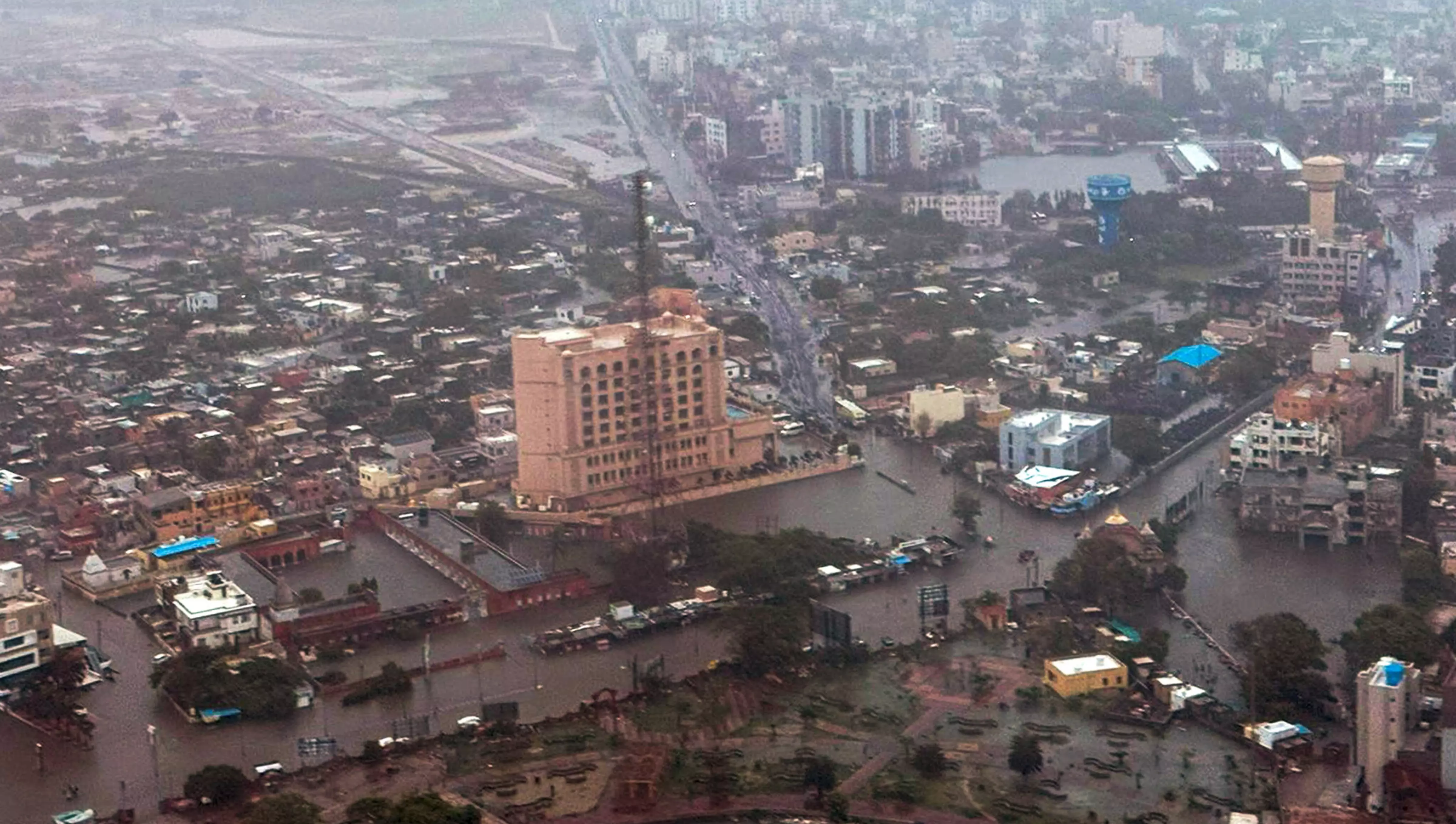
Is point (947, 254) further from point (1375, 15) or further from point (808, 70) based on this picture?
point (1375, 15)

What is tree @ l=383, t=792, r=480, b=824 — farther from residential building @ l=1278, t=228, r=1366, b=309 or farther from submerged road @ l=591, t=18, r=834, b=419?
residential building @ l=1278, t=228, r=1366, b=309

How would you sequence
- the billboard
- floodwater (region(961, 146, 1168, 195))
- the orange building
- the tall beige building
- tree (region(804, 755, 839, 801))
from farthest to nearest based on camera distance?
1. floodwater (region(961, 146, 1168, 195))
2. the orange building
3. the tall beige building
4. the billboard
5. tree (region(804, 755, 839, 801))

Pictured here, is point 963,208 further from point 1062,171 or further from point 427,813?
point 427,813

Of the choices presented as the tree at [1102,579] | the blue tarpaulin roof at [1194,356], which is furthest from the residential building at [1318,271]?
the tree at [1102,579]

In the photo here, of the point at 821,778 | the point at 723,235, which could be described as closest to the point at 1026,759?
the point at 821,778

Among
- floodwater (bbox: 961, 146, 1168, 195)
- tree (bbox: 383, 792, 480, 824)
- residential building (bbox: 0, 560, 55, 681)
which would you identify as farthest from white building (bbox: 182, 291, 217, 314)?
tree (bbox: 383, 792, 480, 824)

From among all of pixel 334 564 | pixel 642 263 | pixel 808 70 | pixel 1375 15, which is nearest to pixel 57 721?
pixel 334 564
